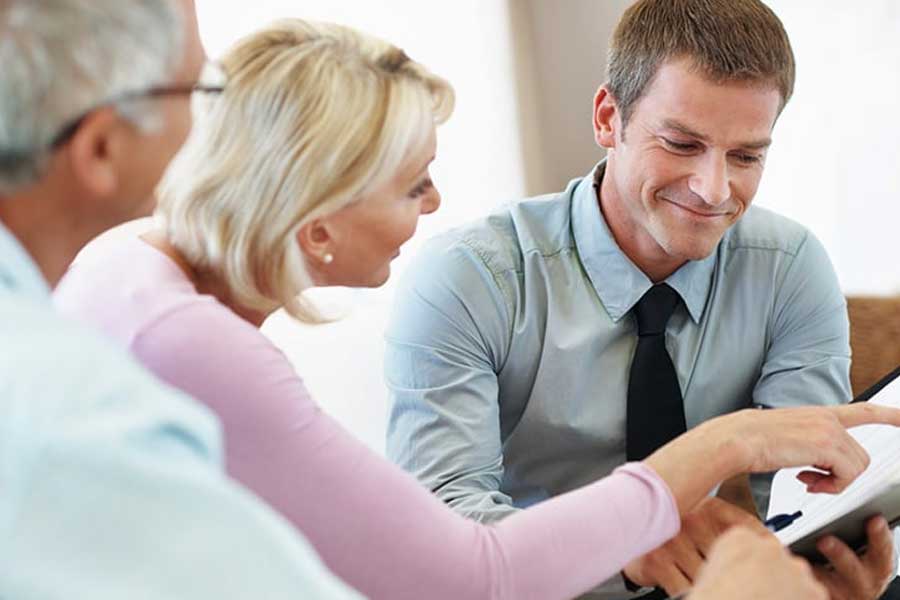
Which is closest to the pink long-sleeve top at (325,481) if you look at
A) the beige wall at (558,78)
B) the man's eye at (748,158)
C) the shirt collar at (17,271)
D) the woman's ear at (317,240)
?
the woman's ear at (317,240)

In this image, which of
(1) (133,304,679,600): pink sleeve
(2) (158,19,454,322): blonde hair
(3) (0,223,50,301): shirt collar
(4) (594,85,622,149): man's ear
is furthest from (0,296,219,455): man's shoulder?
(4) (594,85,622,149): man's ear

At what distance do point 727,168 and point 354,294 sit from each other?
491mm

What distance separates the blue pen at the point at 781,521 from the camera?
123 centimetres

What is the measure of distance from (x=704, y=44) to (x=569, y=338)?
A: 40cm

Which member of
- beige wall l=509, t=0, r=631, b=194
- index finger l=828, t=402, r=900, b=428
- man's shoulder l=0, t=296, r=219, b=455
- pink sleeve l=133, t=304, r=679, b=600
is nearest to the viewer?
man's shoulder l=0, t=296, r=219, b=455

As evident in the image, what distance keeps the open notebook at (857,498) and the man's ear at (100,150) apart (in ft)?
2.30

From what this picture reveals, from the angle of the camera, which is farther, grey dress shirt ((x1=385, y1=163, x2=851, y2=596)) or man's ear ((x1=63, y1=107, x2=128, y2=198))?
grey dress shirt ((x1=385, y1=163, x2=851, y2=596))

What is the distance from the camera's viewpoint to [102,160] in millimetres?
750

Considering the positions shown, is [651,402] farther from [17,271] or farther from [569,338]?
[17,271]

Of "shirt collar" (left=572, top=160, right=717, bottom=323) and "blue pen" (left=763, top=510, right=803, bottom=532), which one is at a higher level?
"shirt collar" (left=572, top=160, right=717, bottom=323)

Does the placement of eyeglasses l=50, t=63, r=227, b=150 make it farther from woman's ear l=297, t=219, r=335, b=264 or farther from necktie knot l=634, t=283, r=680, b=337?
necktie knot l=634, t=283, r=680, b=337

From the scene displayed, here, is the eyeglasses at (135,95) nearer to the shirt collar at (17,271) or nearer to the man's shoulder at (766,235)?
the shirt collar at (17,271)

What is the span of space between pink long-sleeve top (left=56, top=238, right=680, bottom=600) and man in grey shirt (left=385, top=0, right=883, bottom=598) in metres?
0.42

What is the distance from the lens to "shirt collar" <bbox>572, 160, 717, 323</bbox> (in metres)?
1.57
